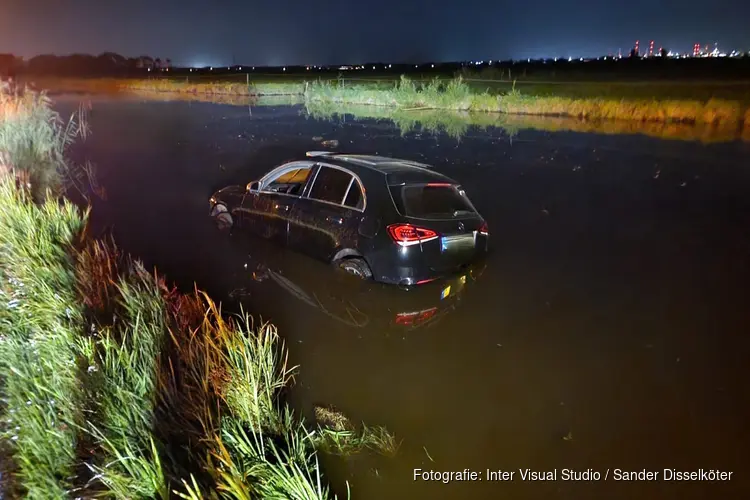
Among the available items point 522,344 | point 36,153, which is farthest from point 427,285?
point 36,153

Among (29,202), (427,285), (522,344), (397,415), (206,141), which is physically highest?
(206,141)

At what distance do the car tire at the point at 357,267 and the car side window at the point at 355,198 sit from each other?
474mm

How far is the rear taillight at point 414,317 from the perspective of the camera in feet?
12.3

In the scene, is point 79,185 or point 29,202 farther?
point 79,185

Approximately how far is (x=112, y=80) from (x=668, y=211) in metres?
8.08

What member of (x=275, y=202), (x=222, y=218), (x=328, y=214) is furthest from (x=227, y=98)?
(x=328, y=214)

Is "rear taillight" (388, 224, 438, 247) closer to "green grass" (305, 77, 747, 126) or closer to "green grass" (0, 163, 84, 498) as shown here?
"green grass" (0, 163, 84, 498)

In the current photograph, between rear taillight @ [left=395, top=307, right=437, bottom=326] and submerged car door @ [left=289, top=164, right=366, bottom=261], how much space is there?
733 mm

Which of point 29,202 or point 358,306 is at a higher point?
point 29,202

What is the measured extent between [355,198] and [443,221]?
808 millimetres

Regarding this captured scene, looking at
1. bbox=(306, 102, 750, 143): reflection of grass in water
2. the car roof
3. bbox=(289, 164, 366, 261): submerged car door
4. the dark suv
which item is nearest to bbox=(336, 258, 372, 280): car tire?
the dark suv

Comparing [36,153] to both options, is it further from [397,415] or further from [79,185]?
[397,415]

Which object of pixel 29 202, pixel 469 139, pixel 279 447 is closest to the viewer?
pixel 279 447

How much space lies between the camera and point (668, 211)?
525 centimetres
